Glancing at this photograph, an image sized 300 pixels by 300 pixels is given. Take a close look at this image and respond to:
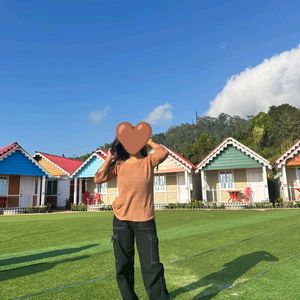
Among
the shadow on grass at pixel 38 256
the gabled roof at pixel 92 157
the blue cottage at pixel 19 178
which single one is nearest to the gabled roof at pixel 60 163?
the gabled roof at pixel 92 157

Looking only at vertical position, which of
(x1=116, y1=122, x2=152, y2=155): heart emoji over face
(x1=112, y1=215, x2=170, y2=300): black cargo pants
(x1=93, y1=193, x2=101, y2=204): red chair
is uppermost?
(x1=93, y1=193, x2=101, y2=204): red chair

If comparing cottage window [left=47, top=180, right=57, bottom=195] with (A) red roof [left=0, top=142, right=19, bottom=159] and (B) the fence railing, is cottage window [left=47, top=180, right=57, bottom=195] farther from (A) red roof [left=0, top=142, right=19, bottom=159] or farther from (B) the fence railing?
(B) the fence railing

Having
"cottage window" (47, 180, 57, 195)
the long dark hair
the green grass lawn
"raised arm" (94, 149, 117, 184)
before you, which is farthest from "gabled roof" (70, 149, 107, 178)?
the long dark hair

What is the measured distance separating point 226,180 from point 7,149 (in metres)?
17.1

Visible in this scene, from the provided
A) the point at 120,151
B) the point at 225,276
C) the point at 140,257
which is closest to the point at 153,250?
the point at 140,257

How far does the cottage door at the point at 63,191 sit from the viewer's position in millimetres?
32175

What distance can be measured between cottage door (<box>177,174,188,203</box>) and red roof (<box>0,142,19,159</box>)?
43.6 ft

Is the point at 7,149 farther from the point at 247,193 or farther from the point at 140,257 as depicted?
the point at 140,257

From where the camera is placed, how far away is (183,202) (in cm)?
2689

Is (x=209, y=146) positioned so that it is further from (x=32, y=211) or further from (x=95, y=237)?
(x=95, y=237)

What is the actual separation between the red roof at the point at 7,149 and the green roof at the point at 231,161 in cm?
1491

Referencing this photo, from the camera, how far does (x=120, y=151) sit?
145 inches

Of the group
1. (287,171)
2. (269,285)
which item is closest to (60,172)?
(287,171)

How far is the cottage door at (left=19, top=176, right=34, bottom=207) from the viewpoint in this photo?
90.3ft
